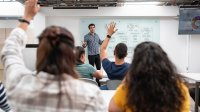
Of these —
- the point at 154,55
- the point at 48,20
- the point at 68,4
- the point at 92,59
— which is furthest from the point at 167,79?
the point at 48,20

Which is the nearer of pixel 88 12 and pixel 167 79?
pixel 167 79

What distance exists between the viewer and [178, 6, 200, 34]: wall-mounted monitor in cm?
763

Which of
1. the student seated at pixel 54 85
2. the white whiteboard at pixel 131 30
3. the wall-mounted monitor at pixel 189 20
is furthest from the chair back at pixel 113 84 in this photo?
the wall-mounted monitor at pixel 189 20

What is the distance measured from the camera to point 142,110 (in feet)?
5.00

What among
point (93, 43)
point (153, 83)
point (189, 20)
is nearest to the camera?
point (153, 83)

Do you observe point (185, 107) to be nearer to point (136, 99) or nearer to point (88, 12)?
point (136, 99)

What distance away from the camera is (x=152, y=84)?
1.51m

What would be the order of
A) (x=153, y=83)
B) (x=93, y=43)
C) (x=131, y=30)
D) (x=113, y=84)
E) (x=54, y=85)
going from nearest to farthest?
(x=54, y=85)
(x=153, y=83)
(x=113, y=84)
(x=93, y=43)
(x=131, y=30)

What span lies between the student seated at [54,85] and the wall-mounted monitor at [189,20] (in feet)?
23.1

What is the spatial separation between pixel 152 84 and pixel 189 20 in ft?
21.9

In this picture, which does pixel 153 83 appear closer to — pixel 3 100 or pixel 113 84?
pixel 3 100

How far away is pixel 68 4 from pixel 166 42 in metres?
3.16

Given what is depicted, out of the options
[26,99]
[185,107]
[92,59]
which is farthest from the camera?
[92,59]

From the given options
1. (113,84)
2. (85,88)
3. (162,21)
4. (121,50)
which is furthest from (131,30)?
(85,88)
